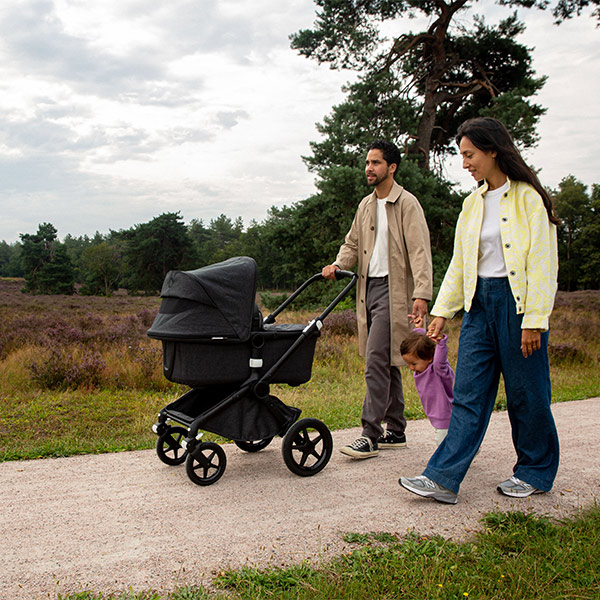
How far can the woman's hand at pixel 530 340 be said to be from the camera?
11.6 feet

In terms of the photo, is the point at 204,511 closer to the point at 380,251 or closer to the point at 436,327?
the point at 436,327

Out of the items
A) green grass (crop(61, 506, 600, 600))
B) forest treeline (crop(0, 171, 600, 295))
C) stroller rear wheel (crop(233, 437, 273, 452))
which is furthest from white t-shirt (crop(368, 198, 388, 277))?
forest treeline (crop(0, 171, 600, 295))

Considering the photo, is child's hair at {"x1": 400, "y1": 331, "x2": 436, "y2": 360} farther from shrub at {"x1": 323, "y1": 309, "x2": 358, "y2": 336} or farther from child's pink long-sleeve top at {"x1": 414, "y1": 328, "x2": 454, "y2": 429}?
→ shrub at {"x1": 323, "y1": 309, "x2": 358, "y2": 336}

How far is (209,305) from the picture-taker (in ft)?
12.8

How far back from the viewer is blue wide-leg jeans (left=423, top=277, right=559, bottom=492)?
3.69 meters

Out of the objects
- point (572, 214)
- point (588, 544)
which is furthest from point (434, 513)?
point (572, 214)

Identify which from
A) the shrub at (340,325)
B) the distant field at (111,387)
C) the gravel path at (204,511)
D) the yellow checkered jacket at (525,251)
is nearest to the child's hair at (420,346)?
the yellow checkered jacket at (525,251)

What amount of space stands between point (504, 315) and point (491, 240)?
1.58 ft

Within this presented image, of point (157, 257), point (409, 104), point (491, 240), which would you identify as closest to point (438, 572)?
point (491, 240)

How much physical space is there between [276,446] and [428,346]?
1586 millimetres

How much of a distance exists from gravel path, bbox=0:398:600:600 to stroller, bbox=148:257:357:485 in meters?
0.25

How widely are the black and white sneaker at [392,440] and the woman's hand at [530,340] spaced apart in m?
1.76

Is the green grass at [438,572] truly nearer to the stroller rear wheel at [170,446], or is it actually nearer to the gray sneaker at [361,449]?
the gray sneaker at [361,449]

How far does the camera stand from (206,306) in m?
3.90
